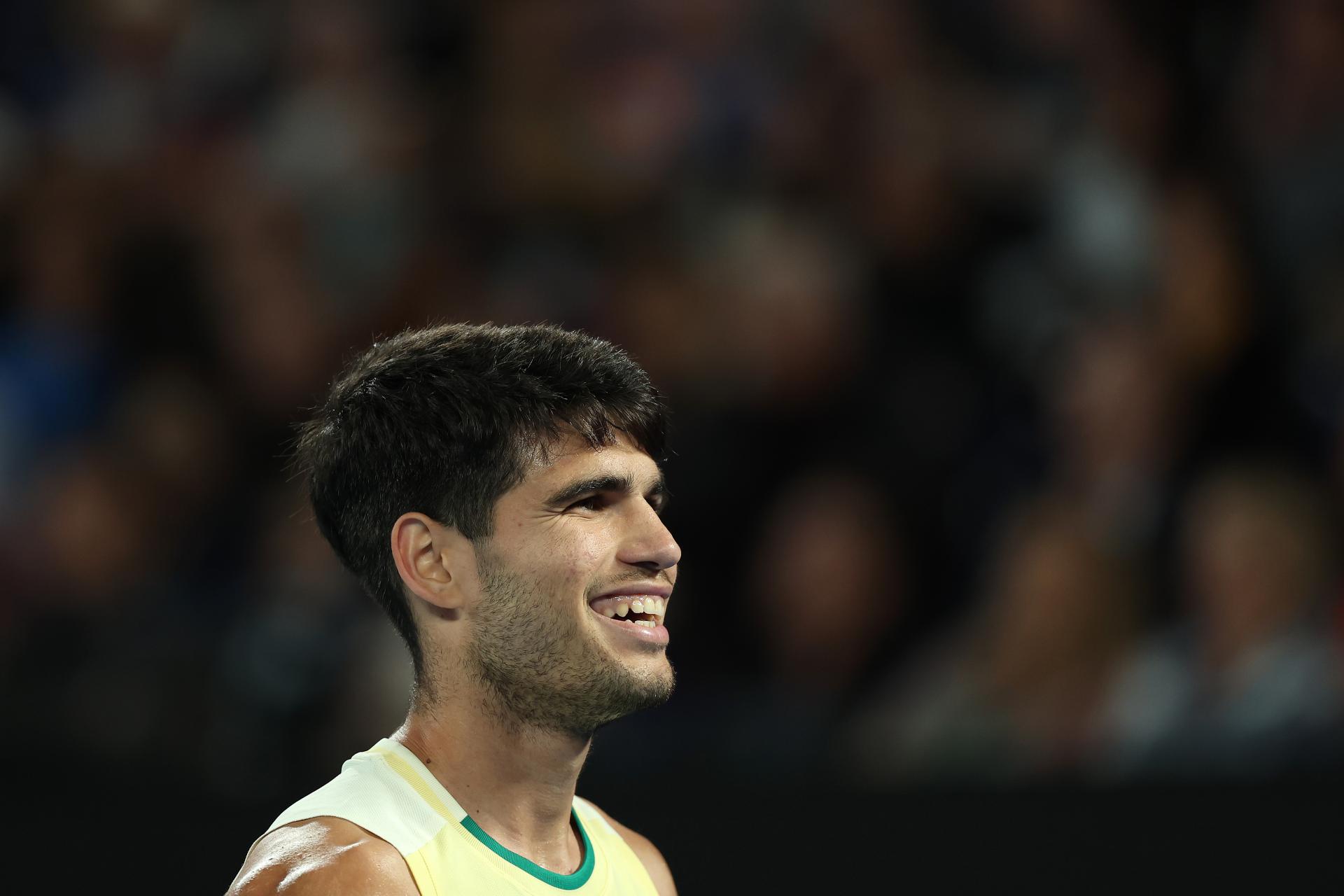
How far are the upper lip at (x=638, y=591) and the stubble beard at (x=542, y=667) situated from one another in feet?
0.20

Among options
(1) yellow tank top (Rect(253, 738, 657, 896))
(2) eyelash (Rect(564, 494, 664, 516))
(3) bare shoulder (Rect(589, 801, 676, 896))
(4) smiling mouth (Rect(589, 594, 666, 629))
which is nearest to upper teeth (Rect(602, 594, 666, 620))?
(4) smiling mouth (Rect(589, 594, 666, 629))

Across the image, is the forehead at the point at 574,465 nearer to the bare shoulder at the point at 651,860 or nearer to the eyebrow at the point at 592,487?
the eyebrow at the point at 592,487

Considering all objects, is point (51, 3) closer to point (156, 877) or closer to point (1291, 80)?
point (156, 877)

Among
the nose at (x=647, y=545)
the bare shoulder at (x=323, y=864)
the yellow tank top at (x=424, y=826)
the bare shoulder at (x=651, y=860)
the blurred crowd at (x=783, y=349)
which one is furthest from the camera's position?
the blurred crowd at (x=783, y=349)

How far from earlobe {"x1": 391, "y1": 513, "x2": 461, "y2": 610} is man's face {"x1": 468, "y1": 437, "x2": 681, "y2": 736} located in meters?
0.05

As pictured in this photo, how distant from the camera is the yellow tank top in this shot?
2.10m

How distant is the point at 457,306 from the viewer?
222 inches

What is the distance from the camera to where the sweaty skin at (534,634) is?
217cm

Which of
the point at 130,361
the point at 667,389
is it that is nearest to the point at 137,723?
the point at 130,361

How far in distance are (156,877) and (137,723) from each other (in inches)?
33.4

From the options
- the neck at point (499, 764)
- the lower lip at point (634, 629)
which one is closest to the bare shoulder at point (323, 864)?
the neck at point (499, 764)

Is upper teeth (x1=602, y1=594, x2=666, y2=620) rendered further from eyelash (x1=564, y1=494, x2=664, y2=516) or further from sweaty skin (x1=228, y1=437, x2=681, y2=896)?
eyelash (x1=564, y1=494, x2=664, y2=516)

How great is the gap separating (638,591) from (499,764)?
32cm

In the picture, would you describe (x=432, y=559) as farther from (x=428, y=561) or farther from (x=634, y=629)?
(x=634, y=629)
